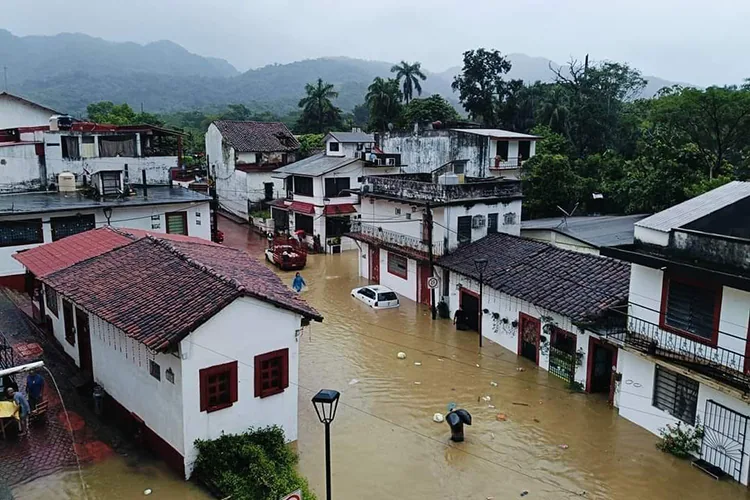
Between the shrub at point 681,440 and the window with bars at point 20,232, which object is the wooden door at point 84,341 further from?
the shrub at point 681,440

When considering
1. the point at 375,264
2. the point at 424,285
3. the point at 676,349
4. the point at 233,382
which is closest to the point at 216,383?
the point at 233,382

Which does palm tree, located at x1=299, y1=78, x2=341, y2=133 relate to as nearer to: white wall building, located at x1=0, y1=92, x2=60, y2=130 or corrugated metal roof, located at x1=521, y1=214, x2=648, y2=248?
white wall building, located at x1=0, y1=92, x2=60, y2=130

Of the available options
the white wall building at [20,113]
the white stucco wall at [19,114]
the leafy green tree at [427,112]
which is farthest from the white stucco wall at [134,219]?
the leafy green tree at [427,112]

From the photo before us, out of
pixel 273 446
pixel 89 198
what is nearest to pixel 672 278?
pixel 273 446

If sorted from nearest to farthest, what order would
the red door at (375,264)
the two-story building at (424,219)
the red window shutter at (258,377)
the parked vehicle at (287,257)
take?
the red window shutter at (258,377), the two-story building at (424,219), the red door at (375,264), the parked vehicle at (287,257)

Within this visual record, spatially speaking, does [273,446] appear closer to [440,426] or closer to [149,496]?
[149,496]

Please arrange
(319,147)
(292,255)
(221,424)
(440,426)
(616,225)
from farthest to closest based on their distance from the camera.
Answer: (319,147)
(292,255)
(616,225)
(440,426)
(221,424)

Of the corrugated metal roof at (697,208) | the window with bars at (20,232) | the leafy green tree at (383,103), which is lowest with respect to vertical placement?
the window with bars at (20,232)
